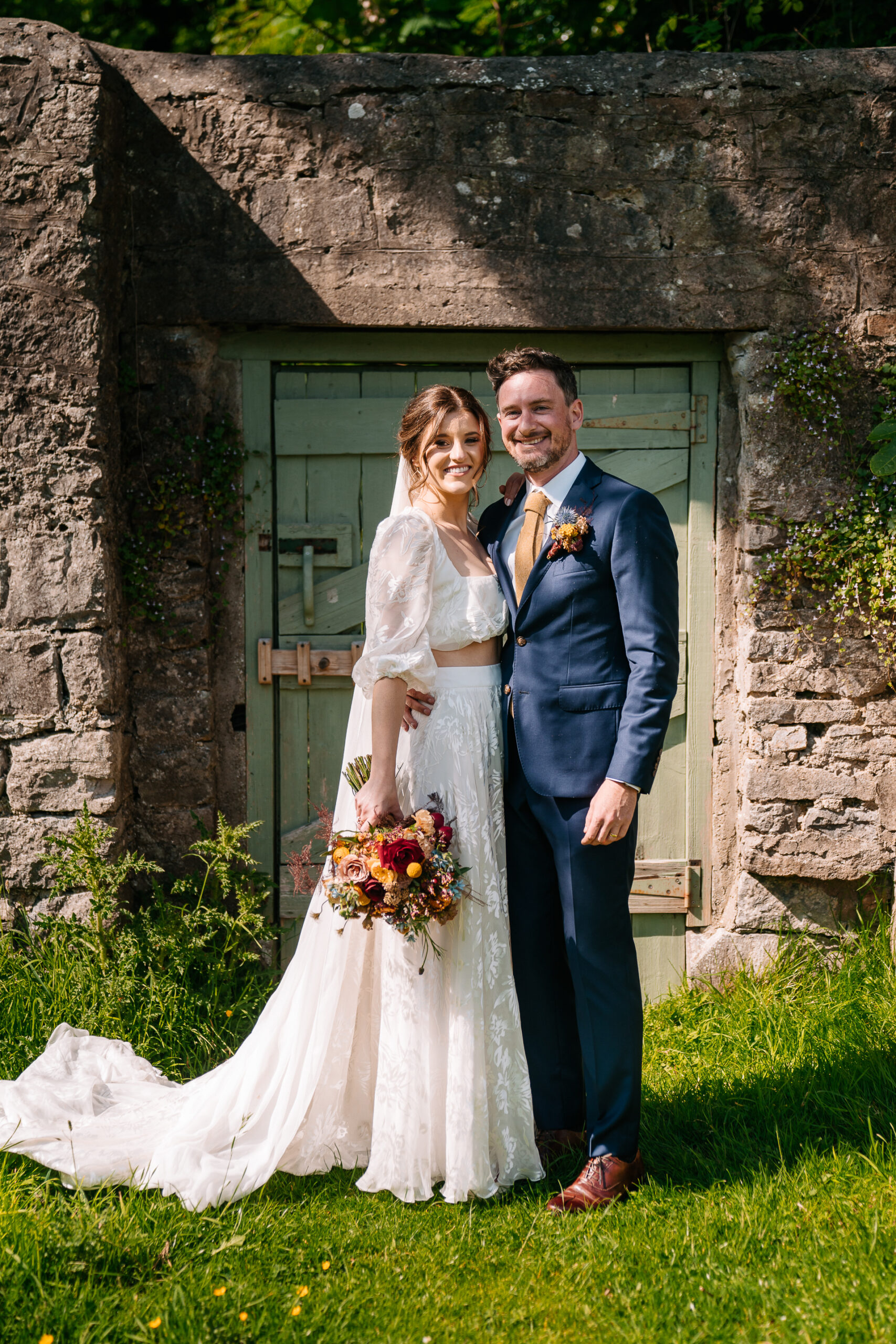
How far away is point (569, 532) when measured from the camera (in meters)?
2.65

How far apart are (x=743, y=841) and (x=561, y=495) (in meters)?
1.82

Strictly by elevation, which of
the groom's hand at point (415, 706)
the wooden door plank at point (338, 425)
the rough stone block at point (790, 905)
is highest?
the wooden door plank at point (338, 425)

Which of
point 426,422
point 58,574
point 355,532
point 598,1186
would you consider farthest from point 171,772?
point 598,1186

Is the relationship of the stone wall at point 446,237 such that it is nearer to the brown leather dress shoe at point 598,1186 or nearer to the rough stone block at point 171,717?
the rough stone block at point 171,717

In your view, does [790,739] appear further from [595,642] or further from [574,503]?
[574,503]

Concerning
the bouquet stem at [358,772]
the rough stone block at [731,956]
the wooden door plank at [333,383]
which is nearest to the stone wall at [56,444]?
the wooden door plank at [333,383]

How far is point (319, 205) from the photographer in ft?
12.1

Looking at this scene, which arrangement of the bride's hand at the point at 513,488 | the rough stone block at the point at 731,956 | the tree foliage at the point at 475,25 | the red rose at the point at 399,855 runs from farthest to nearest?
the tree foliage at the point at 475,25, the rough stone block at the point at 731,956, the bride's hand at the point at 513,488, the red rose at the point at 399,855

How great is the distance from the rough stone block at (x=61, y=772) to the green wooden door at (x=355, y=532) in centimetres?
61

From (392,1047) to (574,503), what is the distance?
5.23 feet

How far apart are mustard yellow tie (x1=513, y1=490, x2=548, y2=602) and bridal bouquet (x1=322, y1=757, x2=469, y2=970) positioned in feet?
2.36

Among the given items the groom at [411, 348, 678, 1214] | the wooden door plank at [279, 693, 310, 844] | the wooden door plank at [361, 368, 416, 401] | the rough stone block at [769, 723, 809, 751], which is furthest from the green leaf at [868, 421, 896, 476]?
the wooden door plank at [279, 693, 310, 844]

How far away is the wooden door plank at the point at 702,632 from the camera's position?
12.9 ft

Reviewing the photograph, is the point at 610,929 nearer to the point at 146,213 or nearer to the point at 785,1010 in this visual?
the point at 785,1010
